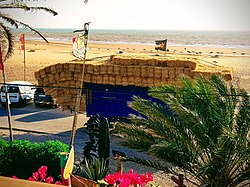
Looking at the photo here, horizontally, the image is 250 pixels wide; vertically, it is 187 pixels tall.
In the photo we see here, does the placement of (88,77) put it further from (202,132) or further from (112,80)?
(202,132)

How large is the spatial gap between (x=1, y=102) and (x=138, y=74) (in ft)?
33.1

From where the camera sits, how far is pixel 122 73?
14.6 m

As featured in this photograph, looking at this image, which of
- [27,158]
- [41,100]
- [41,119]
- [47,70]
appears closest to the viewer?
[27,158]

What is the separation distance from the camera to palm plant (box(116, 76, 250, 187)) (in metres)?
7.20

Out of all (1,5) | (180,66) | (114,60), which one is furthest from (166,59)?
(1,5)

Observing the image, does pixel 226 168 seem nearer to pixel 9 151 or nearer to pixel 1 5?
pixel 9 151

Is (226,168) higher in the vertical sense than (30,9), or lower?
lower

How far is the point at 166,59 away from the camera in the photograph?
47.5 feet

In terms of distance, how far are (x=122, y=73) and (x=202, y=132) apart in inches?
294

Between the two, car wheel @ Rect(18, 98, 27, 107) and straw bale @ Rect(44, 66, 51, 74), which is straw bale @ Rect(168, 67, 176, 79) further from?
car wheel @ Rect(18, 98, 27, 107)


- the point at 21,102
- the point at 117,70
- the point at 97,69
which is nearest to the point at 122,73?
the point at 117,70

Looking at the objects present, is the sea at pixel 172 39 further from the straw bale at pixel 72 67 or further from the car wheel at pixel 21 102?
the straw bale at pixel 72 67

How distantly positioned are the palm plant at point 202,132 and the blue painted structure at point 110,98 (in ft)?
20.9

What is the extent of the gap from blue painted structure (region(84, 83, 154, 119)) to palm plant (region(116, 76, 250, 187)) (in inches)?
251
